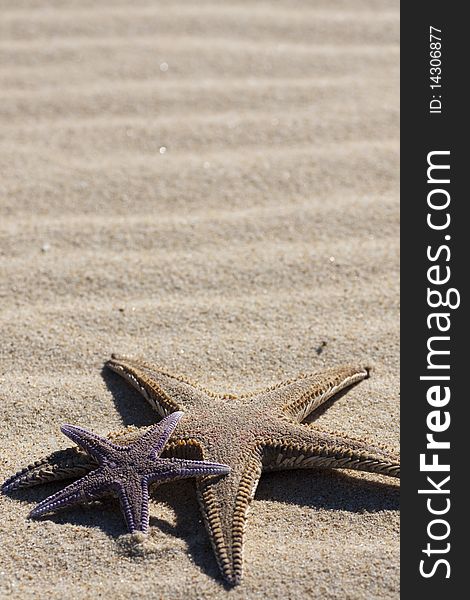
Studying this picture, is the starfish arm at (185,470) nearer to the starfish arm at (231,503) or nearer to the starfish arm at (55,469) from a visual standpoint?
the starfish arm at (231,503)

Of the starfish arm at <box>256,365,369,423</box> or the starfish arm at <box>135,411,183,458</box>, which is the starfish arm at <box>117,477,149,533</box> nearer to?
the starfish arm at <box>135,411,183,458</box>

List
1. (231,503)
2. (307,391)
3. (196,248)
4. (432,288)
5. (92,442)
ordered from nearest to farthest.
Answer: (231,503) → (92,442) → (307,391) → (432,288) → (196,248)

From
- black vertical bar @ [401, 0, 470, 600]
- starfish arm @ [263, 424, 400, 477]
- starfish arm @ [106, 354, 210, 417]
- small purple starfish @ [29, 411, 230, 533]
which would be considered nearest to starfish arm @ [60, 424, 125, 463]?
small purple starfish @ [29, 411, 230, 533]

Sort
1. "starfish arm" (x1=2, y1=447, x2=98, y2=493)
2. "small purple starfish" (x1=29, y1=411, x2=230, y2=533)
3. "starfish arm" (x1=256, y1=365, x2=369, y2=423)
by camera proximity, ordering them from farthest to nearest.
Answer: "starfish arm" (x1=256, y1=365, x2=369, y2=423) → "starfish arm" (x1=2, y1=447, x2=98, y2=493) → "small purple starfish" (x1=29, y1=411, x2=230, y2=533)

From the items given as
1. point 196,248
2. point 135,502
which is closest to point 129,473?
point 135,502

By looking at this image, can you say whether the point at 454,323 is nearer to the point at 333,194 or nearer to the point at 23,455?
the point at 333,194

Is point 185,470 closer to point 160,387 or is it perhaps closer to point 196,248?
point 160,387

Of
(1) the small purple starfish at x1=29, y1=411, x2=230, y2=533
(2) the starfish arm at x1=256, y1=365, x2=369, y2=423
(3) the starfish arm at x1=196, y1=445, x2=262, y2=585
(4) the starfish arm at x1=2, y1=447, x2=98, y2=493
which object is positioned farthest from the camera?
(2) the starfish arm at x1=256, y1=365, x2=369, y2=423

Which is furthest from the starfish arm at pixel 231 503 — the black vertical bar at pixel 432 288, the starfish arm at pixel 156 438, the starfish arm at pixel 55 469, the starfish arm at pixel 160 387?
the black vertical bar at pixel 432 288
